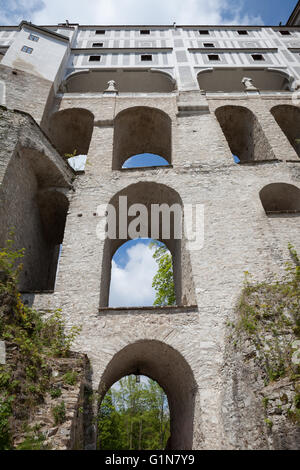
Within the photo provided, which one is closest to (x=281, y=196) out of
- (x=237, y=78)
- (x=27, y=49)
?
(x=237, y=78)

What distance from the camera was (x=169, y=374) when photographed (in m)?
8.40

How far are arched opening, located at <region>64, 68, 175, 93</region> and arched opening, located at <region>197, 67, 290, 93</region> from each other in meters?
2.27

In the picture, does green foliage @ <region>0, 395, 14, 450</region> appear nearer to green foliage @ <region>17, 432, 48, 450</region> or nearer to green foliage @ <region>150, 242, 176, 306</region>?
green foliage @ <region>17, 432, 48, 450</region>

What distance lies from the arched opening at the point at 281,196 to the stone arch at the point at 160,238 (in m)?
3.18

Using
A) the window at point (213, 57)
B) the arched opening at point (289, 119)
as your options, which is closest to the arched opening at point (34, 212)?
the arched opening at point (289, 119)

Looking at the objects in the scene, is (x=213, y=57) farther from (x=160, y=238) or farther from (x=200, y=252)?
(x=200, y=252)

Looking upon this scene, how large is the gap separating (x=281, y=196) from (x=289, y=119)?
6765mm

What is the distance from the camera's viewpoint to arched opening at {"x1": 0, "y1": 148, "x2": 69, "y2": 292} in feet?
28.4

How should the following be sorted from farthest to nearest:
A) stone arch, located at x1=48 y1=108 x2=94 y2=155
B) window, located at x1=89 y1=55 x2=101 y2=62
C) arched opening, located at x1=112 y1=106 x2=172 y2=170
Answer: window, located at x1=89 y1=55 x2=101 y2=62, stone arch, located at x1=48 y1=108 x2=94 y2=155, arched opening, located at x1=112 y1=106 x2=172 y2=170

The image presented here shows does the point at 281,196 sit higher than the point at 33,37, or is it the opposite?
the point at 33,37

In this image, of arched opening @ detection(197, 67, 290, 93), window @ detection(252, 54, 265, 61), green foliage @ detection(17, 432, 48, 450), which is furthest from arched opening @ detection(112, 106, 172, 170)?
green foliage @ detection(17, 432, 48, 450)

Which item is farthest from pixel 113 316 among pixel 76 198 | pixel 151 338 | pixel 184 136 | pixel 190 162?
pixel 184 136

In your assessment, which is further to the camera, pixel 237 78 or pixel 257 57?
pixel 257 57

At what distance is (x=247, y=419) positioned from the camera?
533 cm
